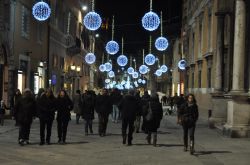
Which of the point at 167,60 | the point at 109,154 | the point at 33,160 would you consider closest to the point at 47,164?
the point at 33,160

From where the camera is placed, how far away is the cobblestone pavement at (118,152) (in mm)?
13994

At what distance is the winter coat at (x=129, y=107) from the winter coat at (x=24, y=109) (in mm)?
2824

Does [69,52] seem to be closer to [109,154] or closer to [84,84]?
[84,84]

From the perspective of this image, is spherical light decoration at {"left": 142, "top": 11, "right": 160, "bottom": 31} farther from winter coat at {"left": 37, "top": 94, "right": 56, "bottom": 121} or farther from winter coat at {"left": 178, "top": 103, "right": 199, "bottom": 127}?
winter coat at {"left": 178, "top": 103, "right": 199, "bottom": 127}

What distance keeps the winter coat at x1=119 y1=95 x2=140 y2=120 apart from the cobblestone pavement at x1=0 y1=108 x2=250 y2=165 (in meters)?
0.93

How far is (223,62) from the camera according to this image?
2739 cm

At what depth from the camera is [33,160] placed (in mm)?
13914

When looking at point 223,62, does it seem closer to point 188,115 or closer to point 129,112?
point 129,112

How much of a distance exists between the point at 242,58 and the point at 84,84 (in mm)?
52597

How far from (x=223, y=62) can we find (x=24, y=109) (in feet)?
41.8

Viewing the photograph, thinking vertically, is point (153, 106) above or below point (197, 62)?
below

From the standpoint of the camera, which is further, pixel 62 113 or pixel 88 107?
pixel 88 107

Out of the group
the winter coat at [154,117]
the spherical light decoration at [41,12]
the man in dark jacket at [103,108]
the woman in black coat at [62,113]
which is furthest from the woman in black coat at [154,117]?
the spherical light decoration at [41,12]

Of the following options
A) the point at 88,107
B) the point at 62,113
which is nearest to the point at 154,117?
the point at 62,113
